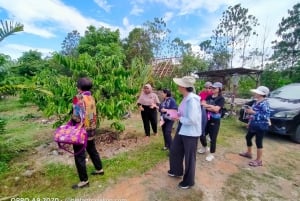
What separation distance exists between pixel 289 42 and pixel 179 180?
26182 millimetres

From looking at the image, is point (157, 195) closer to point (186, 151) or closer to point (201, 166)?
point (186, 151)

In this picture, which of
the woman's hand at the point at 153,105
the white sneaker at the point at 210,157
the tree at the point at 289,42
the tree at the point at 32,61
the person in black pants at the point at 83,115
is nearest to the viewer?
the person in black pants at the point at 83,115

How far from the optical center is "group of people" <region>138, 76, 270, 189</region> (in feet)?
11.6

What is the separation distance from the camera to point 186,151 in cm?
363

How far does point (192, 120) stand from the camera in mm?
3430

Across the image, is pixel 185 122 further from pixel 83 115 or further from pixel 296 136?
pixel 296 136

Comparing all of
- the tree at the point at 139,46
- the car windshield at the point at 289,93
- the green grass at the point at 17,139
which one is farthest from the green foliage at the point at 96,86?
the tree at the point at 139,46

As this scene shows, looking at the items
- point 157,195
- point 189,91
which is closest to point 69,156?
point 157,195

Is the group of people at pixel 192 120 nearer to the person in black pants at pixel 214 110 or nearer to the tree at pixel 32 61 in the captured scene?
the person in black pants at pixel 214 110

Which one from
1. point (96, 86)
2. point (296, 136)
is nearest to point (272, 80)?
point (296, 136)

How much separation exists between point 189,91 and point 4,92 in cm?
326

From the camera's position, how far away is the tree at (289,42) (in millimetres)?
24281

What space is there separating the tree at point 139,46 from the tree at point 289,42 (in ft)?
45.7

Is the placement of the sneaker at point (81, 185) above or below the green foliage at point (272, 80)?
below
